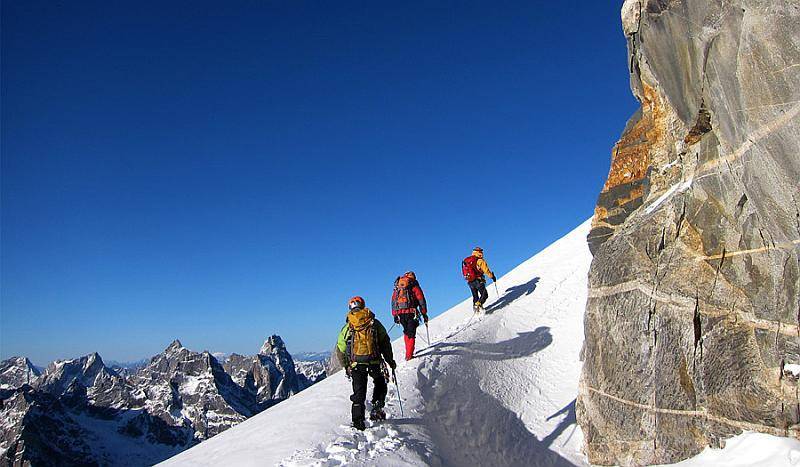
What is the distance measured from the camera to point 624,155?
50.8 ft

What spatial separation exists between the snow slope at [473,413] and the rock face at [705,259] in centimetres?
97

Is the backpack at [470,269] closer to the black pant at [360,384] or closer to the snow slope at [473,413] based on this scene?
the snow slope at [473,413]

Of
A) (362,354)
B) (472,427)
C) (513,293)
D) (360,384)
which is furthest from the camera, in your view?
(513,293)

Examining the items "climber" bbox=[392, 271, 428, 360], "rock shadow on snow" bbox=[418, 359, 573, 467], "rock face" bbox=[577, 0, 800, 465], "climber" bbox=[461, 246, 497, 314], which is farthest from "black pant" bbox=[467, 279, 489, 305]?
"rock face" bbox=[577, 0, 800, 465]

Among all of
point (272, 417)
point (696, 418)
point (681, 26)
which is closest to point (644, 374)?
point (696, 418)

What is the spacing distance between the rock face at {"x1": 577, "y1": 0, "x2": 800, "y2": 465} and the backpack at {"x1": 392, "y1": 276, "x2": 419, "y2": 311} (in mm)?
Result: 5532

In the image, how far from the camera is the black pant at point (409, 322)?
47.8 feet

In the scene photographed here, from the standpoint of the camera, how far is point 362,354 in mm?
9727

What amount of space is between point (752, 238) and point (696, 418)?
161 inches

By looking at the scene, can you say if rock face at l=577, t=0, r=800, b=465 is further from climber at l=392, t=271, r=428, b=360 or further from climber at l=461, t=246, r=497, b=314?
climber at l=461, t=246, r=497, b=314

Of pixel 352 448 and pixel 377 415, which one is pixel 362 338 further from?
pixel 352 448

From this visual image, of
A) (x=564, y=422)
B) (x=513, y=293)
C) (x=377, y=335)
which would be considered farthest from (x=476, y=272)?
(x=377, y=335)

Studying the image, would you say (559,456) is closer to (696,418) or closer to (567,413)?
(567,413)

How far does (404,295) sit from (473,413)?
4.28 metres
